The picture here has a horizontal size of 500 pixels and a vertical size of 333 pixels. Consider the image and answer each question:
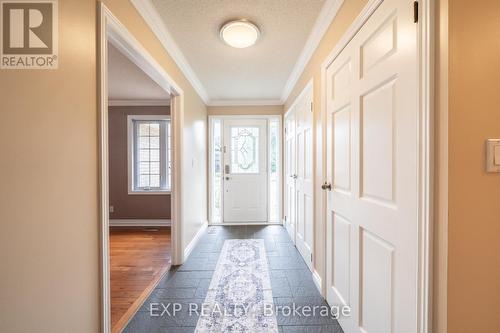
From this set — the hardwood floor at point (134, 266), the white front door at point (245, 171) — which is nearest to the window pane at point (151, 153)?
the hardwood floor at point (134, 266)

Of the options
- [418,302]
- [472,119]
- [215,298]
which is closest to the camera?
[472,119]

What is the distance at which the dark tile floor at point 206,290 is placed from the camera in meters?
1.65

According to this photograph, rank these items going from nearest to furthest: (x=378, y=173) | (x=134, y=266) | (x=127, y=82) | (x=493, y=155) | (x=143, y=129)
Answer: (x=493, y=155), (x=378, y=173), (x=134, y=266), (x=127, y=82), (x=143, y=129)

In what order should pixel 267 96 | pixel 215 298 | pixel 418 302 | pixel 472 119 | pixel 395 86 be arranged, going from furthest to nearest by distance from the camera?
1. pixel 267 96
2. pixel 215 298
3. pixel 395 86
4. pixel 418 302
5. pixel 472 119

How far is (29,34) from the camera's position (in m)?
0.95

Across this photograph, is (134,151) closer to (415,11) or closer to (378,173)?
(378,173)

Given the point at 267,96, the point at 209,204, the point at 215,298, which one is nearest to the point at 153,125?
the point at 209,204

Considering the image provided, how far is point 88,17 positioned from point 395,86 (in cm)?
146

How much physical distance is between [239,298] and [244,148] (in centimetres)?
276

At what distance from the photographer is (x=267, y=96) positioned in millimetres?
4027

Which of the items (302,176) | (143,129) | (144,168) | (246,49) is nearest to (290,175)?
(302,176)

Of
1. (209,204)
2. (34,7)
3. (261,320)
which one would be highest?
(34,7)

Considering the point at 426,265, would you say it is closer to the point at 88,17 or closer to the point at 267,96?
the point at 88,17

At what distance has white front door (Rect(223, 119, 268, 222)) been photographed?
4.30 metres
